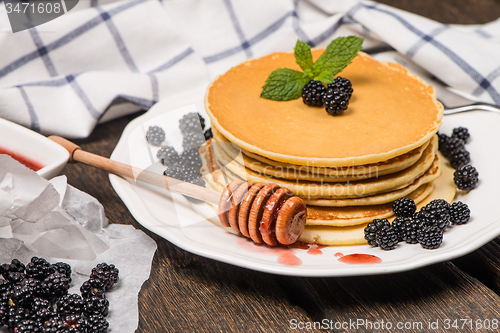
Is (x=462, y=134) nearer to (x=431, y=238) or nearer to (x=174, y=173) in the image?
(x=431, y=238)

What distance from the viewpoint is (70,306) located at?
1.33 metres

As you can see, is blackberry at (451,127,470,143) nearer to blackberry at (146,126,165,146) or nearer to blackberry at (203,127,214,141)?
blackberry at (203,127,214,141)

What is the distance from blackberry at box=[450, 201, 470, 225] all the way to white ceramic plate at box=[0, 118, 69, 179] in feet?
4.55

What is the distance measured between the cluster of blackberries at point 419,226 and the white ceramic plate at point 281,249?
3 cm

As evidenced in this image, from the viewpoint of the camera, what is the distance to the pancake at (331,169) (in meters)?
1.55

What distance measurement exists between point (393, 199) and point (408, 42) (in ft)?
3.63

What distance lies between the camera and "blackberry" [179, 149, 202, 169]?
1.88m

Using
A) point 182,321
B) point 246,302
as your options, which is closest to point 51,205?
point 182,321

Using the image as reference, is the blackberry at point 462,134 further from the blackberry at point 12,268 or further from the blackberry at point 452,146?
the blackberry at point 12,268

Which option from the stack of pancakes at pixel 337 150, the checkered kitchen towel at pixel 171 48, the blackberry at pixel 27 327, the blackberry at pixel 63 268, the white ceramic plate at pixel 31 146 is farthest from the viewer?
the checkered kitchen towel at pixel 171 48

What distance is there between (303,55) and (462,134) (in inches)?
29.4

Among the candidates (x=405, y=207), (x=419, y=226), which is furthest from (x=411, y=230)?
(x=405, y=207)

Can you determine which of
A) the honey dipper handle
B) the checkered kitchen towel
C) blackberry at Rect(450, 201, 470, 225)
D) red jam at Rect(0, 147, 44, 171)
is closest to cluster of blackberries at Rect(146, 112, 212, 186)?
the honey dipper handle

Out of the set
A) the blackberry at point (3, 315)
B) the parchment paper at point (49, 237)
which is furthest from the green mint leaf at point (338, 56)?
the blackberry at point (3, 315)
